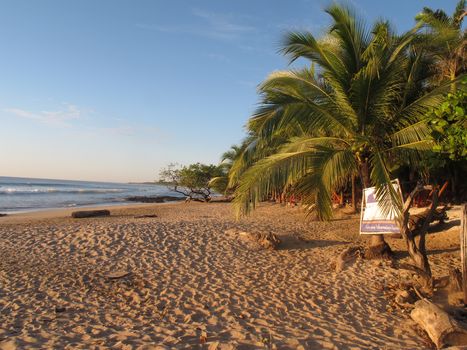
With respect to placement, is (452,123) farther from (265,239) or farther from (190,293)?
(265,239)

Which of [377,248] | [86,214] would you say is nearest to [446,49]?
[377,248]

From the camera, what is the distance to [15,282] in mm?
6340

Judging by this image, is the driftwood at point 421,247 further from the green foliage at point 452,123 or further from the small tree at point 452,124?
the green foliage at point 452,123

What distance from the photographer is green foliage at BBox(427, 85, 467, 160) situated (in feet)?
14.3

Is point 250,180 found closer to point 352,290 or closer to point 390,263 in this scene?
point 352,290

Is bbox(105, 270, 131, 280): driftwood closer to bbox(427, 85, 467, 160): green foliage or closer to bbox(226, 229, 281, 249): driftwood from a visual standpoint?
bbox(226, 229, 281, 249): driftwood

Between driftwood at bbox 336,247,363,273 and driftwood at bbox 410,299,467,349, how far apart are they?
9.26 feet

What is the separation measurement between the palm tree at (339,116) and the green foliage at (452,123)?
1.68 m

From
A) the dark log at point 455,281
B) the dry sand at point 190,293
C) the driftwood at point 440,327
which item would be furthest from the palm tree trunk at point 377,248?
the driftwood at point 440,327

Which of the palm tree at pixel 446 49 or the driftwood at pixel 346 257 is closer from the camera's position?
the driftwood at pixel 346 257

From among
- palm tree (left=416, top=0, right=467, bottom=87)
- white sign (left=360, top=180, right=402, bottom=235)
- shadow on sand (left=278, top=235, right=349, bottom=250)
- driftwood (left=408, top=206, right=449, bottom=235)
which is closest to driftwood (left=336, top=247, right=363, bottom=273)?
white sign (left=360, top=180, right=402, bottom=235)

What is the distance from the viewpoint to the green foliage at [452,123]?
4.35 m

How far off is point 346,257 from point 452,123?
→ 4216 millimetres

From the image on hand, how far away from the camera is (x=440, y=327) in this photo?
441 cm
